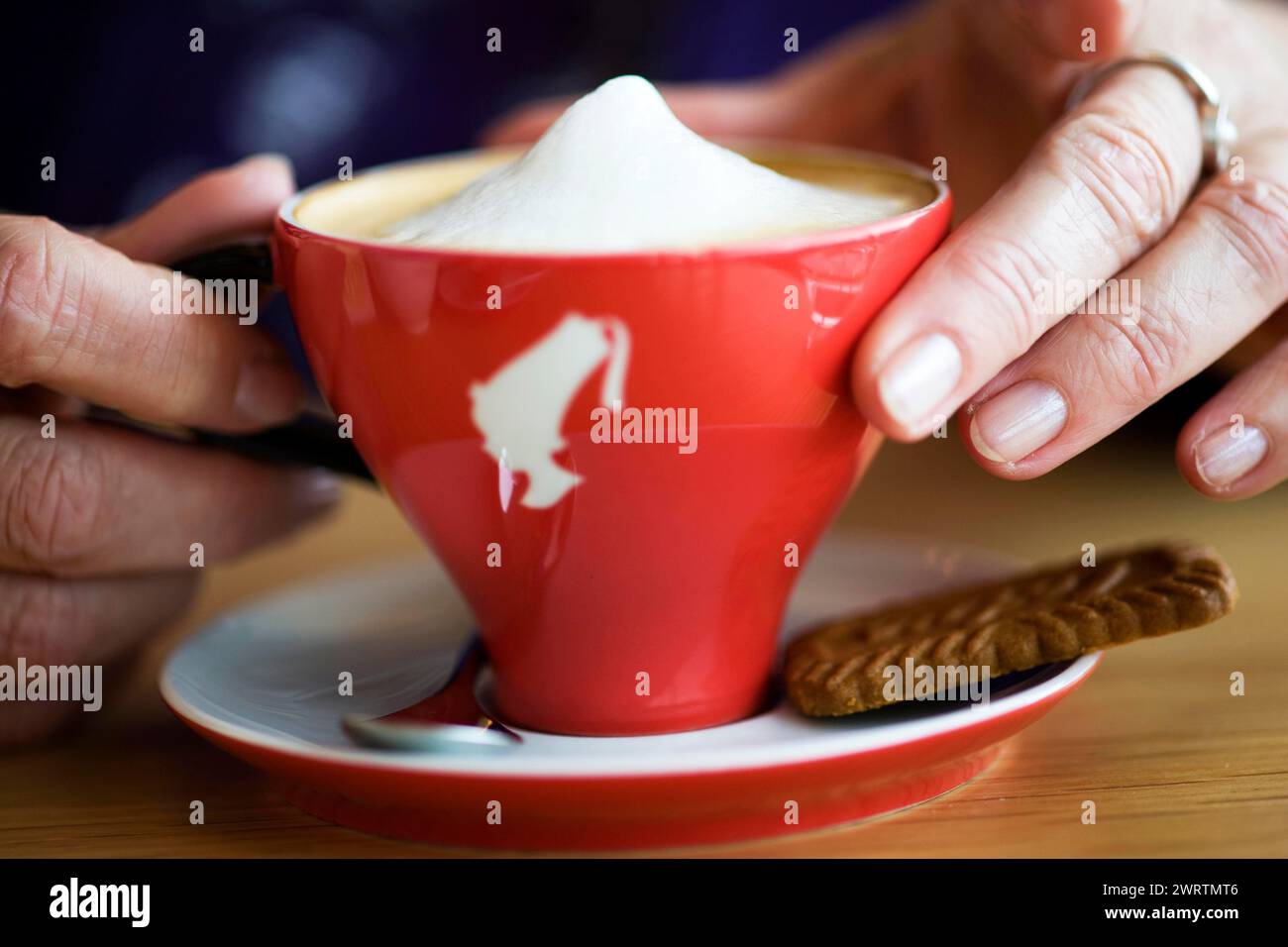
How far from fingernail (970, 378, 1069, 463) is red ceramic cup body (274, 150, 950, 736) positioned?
60 mm

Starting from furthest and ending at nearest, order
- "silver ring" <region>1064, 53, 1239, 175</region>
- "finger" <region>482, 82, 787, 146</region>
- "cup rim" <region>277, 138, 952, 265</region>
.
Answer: "finger" <region>482, 82, 787, 146</region>
"silver ring" <region>1064, 53, 1239, 175</region>
"cup rim" <region>277, 138, 952, 265</region>

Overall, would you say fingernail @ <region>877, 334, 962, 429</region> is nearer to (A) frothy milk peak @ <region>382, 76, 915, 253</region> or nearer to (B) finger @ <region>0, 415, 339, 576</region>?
(A) frothy milk peak @ <region>382, 76, 915, 253</region>

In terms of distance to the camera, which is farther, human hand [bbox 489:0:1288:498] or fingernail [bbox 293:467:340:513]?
fingernail [bbox 293:467:340:513]

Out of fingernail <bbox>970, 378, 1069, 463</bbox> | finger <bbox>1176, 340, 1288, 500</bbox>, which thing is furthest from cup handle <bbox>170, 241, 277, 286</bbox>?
finger <bbox>1176, 340, 1288, 500</bbox>

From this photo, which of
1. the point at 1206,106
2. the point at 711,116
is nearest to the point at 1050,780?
the point at 1206,106

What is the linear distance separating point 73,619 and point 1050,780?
583mm

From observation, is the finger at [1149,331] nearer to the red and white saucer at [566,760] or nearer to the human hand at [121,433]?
the red and white saucer at [566,760]

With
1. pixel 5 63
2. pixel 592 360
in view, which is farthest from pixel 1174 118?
pixel 5 63

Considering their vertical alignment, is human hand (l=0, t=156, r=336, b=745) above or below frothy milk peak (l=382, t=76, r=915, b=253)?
below

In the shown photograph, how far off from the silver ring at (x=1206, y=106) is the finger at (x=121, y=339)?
1.80ft

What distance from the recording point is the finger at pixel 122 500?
77 centimetres

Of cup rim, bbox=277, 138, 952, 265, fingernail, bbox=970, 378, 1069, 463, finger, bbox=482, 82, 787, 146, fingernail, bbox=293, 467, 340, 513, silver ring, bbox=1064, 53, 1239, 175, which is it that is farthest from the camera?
finger, bbox=482, 82, 787, 146

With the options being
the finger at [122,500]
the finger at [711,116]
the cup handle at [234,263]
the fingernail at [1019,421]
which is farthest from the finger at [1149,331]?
the finger at [711,116]

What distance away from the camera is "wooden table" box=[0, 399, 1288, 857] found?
1.90ft
